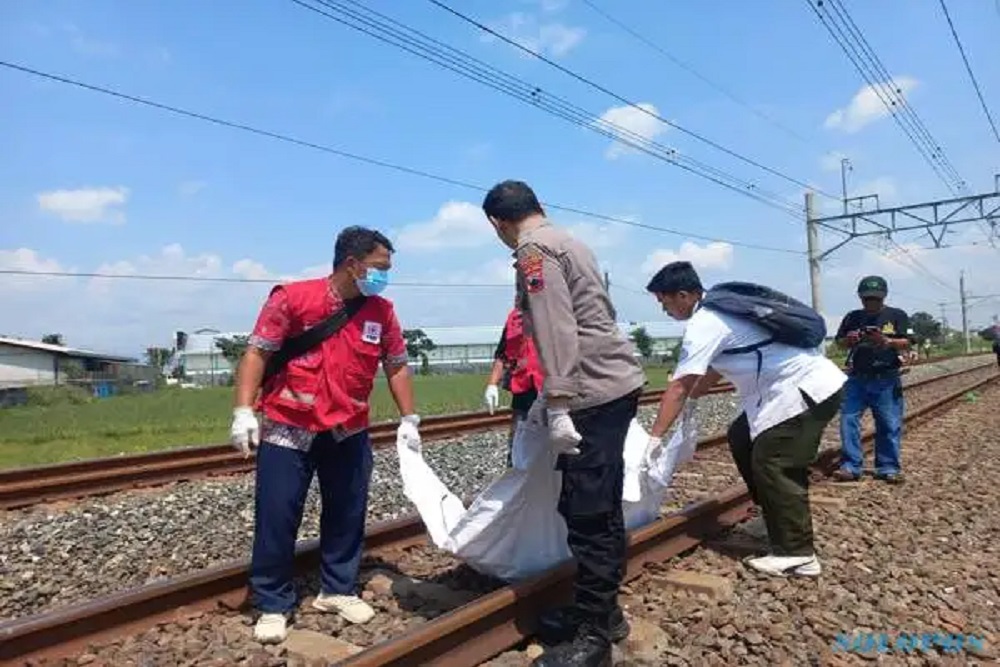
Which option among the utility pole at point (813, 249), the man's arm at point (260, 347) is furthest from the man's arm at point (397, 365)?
the utility pole at point (813, 249)

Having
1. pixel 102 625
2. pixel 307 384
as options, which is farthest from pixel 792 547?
pixel 102 625

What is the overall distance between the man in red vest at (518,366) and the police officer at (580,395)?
258 centimetres

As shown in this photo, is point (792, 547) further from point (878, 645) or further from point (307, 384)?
point (307, 384)

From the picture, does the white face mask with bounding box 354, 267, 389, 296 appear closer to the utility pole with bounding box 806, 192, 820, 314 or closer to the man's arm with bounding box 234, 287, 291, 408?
the man's arm with bounding box 234, 287, 291, 408

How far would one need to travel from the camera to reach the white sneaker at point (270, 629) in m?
3.75

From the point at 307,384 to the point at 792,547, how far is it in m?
2.85

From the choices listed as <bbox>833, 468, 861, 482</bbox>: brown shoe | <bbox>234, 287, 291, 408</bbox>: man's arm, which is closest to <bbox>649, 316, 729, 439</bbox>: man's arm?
<bbox>234, 287, 291, 408</bbox>: man's arm

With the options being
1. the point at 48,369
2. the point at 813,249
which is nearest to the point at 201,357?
the point at 48,369

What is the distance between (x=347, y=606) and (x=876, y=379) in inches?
227

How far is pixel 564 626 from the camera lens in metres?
3.78

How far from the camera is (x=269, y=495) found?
3.98 m

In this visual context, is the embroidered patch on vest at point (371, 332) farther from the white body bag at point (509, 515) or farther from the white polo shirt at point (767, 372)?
the white polo shirt at point (767, 372)

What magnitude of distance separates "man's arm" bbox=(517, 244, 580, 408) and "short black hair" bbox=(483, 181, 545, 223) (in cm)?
25

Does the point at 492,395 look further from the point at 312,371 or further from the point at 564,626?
the point at 564,626
